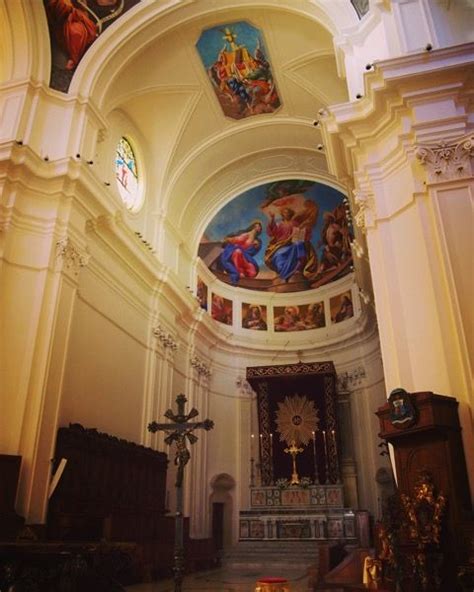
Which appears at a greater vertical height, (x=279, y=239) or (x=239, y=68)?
(x=239, y=68)

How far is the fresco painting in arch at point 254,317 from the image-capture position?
18.0m

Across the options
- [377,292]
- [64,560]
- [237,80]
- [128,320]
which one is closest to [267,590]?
[64,560]

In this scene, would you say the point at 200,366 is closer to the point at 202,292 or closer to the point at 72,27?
the point at 202,292

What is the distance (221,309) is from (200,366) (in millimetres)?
2482

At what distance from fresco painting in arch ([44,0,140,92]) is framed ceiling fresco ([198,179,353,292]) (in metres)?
7.46

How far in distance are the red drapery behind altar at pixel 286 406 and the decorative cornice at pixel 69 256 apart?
7.57 metres

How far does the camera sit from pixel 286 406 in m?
16.4

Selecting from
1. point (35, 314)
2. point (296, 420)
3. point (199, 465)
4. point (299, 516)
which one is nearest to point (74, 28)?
point (35, 314)

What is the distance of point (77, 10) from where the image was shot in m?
10.7

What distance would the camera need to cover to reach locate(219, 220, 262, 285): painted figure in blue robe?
18.0m

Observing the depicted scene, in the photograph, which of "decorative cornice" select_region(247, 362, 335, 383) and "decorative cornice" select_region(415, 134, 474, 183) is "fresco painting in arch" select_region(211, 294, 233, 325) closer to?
"decorative cornice" select_region(247, 362, 335, 383)

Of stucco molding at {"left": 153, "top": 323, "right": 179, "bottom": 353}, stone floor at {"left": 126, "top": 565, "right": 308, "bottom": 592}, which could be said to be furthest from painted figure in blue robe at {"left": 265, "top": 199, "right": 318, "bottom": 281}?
stone floor at {"left": 126, "top": 565, "right": 308, "bottom": 592}

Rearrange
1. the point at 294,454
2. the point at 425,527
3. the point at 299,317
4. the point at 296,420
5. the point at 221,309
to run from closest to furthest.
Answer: the point at 425,527, the point at 294,454, the point at 296,420, the point at 221,309, the point at 299,317

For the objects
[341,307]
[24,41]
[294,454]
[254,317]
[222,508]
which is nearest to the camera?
[24,41]
